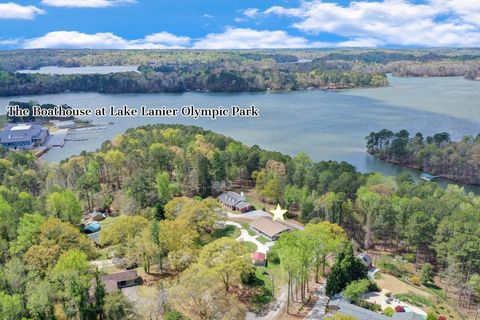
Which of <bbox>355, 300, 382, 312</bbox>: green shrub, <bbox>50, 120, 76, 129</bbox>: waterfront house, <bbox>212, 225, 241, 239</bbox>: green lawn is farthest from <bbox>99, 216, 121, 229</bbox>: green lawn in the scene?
<bbox>50, 120, 76, 129</bbox>: waterfront house

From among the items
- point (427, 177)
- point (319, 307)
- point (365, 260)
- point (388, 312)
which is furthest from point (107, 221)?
point (427, 177)

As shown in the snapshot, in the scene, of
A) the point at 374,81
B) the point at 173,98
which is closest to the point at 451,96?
the point at 374,81

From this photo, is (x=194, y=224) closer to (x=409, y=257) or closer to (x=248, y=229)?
(x=248, y=229)

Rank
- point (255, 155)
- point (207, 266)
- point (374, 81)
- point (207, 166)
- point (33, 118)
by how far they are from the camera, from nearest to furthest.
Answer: point (207, 266)
point (207, 166)
point (255, 155)
point (33, 118)
point (374, 81)

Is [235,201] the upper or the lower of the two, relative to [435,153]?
lower

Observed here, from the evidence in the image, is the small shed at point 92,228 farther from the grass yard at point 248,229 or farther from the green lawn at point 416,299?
the green lawn at point 416,299

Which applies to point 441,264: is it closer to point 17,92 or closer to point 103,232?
point 103,232
